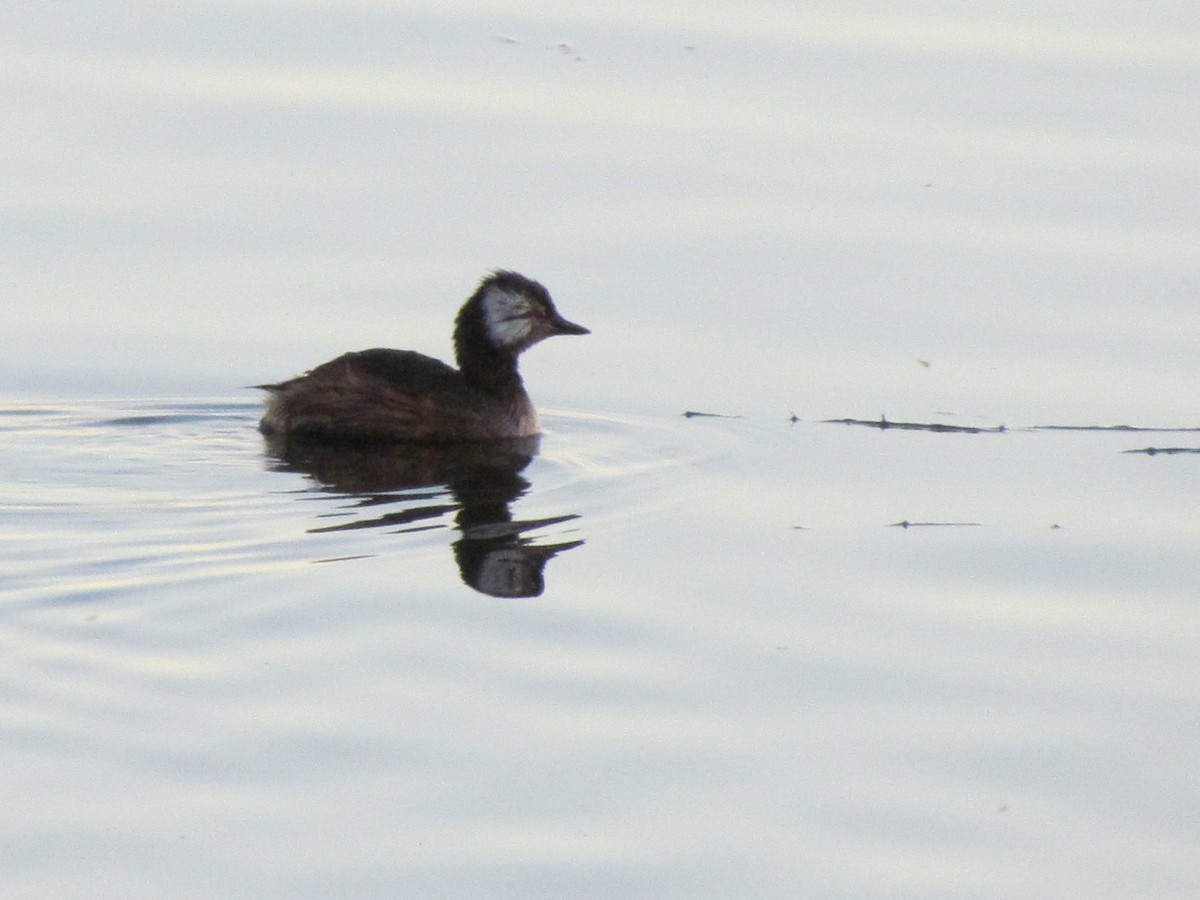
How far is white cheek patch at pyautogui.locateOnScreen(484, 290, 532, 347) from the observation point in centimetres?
1262

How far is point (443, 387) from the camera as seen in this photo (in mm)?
12375

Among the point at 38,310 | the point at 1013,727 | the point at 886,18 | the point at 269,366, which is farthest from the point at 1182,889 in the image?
the point at 886,18

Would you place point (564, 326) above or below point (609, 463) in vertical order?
above

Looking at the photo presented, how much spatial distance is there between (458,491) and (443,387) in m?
1.31

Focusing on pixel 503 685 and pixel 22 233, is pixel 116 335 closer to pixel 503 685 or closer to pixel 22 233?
pixel 22 233

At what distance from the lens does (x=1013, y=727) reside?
25.5 ft

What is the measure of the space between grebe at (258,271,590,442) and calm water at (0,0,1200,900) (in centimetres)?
28

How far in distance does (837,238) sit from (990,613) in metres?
5.49

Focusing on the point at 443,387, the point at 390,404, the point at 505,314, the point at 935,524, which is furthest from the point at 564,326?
the point at 935,524

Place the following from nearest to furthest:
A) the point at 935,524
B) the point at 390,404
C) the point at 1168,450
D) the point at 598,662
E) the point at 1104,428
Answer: the point at 598,662
the point at 935,524
the point at 1168,450
the point at 1104,428
the point at 390,404

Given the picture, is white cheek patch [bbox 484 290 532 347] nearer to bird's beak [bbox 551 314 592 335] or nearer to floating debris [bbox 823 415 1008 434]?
bird's beak [bbox 551 314 592 335]

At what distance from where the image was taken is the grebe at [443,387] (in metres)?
12.0

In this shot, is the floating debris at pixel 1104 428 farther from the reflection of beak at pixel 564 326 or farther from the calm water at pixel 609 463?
the reflection of beak at pixel 564 326

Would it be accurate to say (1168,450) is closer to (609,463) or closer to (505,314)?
(609,463)
